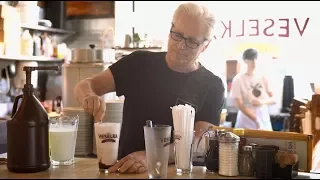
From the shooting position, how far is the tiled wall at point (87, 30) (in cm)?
567

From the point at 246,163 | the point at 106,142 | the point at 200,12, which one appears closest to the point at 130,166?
the point at 106,142

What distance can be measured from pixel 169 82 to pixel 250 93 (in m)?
2.65

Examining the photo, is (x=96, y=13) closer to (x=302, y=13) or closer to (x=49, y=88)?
(x=49, y=88)

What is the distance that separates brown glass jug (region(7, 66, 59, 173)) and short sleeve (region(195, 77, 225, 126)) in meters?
0.86

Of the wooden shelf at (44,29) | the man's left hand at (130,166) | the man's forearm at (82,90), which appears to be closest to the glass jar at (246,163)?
the man's left hand at (130,166)

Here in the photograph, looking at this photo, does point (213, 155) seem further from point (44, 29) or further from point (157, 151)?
point (44, 29)

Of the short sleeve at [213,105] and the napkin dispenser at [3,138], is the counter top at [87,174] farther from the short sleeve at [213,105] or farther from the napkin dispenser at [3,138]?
the short sleeve at [213,105]

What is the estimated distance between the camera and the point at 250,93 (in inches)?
188

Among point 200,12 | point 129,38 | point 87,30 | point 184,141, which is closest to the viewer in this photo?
point 184,141

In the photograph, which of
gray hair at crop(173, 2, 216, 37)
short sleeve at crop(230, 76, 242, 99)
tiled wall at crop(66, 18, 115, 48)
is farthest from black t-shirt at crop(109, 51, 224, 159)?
tiled wall at crop(66, 18, 115, 48)

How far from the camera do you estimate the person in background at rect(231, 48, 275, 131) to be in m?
4.73

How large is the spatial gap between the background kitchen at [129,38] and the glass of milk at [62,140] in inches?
85.3

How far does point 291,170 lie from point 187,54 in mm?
945

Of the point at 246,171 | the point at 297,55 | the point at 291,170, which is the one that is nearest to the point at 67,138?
the point at 246,171
